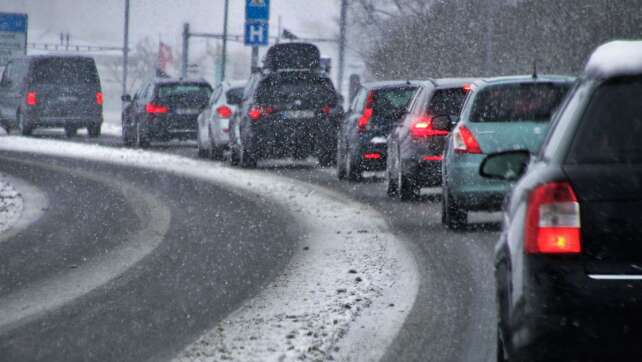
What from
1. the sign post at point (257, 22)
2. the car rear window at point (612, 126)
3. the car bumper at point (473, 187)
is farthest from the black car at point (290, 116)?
the car rear window at point (612, 126)

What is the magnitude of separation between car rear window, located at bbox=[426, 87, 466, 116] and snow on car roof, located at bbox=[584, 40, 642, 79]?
1195 cm

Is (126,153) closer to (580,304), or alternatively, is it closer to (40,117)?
(40,117)

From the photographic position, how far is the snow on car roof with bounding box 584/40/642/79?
17.3ft

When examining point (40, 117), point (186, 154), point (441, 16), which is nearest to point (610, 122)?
point (186, 154)

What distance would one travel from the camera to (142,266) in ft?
37.5

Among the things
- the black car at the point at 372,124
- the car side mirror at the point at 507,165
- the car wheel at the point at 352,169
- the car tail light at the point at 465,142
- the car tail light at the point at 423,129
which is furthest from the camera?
the car wheel at the point at 352,169

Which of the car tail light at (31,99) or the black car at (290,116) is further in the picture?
the car tail light at (31,99)

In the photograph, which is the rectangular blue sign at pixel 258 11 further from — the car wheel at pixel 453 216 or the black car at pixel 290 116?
the car wheel at pixel 453 216

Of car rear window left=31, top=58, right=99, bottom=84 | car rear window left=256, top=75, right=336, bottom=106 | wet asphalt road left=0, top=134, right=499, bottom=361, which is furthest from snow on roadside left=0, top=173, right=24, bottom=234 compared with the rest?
car rear window left=31, top=58, right=99, bottom=84

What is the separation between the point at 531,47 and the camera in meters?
42.5

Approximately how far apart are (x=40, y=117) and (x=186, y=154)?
32.3 feet

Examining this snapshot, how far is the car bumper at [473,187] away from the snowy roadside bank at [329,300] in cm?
74

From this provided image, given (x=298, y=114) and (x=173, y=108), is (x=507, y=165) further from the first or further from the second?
(x=173, y=108)

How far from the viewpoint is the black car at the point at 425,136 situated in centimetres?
1716
